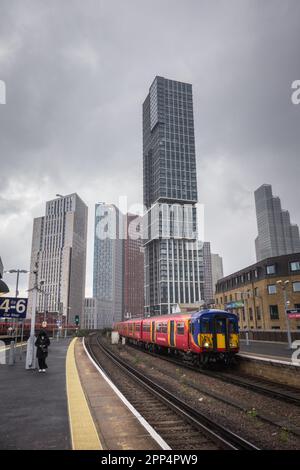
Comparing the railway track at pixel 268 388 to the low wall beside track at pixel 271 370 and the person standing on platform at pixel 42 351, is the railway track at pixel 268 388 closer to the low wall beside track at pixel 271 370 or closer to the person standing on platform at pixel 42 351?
the low wall beside track at pixel 271 370

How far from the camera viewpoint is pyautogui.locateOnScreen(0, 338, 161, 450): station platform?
20.6 feet

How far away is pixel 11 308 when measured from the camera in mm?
16797

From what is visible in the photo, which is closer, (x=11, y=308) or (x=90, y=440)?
(x=90, y=440)

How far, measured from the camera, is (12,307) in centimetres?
1683

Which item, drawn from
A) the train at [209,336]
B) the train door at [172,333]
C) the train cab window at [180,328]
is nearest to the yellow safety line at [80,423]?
the train at [209,336]

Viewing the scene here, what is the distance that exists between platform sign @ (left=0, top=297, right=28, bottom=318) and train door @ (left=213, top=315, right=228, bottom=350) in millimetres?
10187

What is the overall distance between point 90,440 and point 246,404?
6.56 meters

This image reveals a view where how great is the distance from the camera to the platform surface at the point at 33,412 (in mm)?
6328

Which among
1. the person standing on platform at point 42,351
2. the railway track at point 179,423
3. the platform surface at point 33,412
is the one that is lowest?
the railway track at point 179,423

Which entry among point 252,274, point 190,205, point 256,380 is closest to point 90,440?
point 256,380

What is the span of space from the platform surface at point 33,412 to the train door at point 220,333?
27.4 feet

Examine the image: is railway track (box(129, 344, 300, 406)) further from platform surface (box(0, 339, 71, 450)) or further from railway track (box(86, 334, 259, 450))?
platform surface (box(0, 339, 71, 450))

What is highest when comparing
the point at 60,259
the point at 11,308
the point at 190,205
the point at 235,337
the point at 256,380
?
the point at 190,205

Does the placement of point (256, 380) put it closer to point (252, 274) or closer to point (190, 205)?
point (252, 274)
